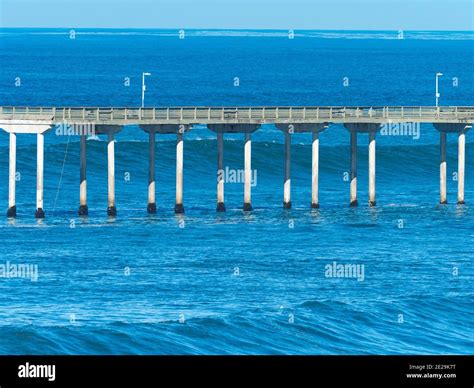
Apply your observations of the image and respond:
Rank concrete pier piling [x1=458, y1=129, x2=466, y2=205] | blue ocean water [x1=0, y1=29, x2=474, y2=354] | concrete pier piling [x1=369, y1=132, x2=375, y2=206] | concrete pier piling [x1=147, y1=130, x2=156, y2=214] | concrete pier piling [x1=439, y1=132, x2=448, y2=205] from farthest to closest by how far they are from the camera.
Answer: concrete pier piling [x1=439, y1=132, x2=448, y2=205], concrete pier piling [x1=458, y1=129, x2=466, y2=205], concrete pier piling [x1=369, y1=132, x2=375, y2=206], concrete pier piling [x1=147, y1=130, x2=156, y2=214], blue ocean water [x1=0, y1=29, x2=474, y2=354]

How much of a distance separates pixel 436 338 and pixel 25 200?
34.9 meters

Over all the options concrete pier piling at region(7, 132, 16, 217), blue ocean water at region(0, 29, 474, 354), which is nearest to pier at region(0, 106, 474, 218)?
concrete pier piling at region(7, 132, 16, 217)

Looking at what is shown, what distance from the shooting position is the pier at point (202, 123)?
6519 centimetres

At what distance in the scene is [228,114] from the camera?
6719 centimetres

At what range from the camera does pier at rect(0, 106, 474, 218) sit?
6519cm

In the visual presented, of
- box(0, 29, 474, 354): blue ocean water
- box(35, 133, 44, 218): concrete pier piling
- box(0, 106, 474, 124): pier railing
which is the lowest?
box(0, 29, 474, 354): blue ocean water

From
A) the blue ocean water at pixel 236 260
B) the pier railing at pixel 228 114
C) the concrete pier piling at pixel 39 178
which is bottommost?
the blue ocean water at pixel 236 260

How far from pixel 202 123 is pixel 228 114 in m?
1.81

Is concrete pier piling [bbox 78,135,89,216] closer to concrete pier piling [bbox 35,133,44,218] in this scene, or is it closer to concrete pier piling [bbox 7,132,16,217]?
concrete pier piling [bbox 35,133,44,218]

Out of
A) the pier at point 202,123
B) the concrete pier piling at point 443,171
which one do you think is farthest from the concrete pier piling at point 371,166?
the concrete pier piling at point 443,171

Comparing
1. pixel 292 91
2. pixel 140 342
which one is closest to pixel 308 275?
pixel 140 342

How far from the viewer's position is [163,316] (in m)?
45.1

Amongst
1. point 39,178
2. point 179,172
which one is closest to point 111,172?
point 179,172

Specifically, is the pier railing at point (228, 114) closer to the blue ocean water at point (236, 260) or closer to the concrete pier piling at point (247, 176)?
the concrete pier piling at point (247, 176)
